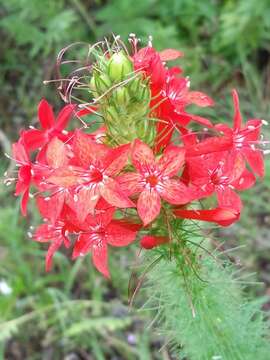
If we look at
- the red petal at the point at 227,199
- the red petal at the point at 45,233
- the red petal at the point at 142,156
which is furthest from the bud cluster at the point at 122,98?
the red petal at the point at 45,233

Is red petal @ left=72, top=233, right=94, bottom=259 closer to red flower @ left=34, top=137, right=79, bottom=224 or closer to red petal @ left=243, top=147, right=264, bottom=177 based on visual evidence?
red flower @ left=34, top=137, right=79, bottom=224

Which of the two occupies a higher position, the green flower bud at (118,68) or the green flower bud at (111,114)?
the green flower bud at (118,68)

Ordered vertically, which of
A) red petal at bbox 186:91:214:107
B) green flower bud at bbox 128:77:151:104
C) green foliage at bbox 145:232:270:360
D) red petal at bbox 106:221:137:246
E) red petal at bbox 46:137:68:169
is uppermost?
green flower bud at bbox 128:77:151:104

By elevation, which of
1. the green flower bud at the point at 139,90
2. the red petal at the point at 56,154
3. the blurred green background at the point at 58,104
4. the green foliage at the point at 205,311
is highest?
the green flower bud at the point at 139,90

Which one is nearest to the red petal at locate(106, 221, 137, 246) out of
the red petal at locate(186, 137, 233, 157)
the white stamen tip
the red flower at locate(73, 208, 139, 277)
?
the red flower at locate(73, 208, 139, 277)

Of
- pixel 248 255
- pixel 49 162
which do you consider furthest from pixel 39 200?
pixel 248 255

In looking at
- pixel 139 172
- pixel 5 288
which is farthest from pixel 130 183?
pixel 5 288

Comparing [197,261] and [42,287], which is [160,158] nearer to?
[197,261]

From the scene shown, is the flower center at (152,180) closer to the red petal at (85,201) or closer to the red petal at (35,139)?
the red petal at (85,201)

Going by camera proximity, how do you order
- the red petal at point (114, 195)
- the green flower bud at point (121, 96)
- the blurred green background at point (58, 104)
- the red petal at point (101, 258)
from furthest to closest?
the blurred green background at point (58, 104)
the red petal at point (101, 258)
the green flower bud at point (121, 96)
the red petal at point (114, 195)
